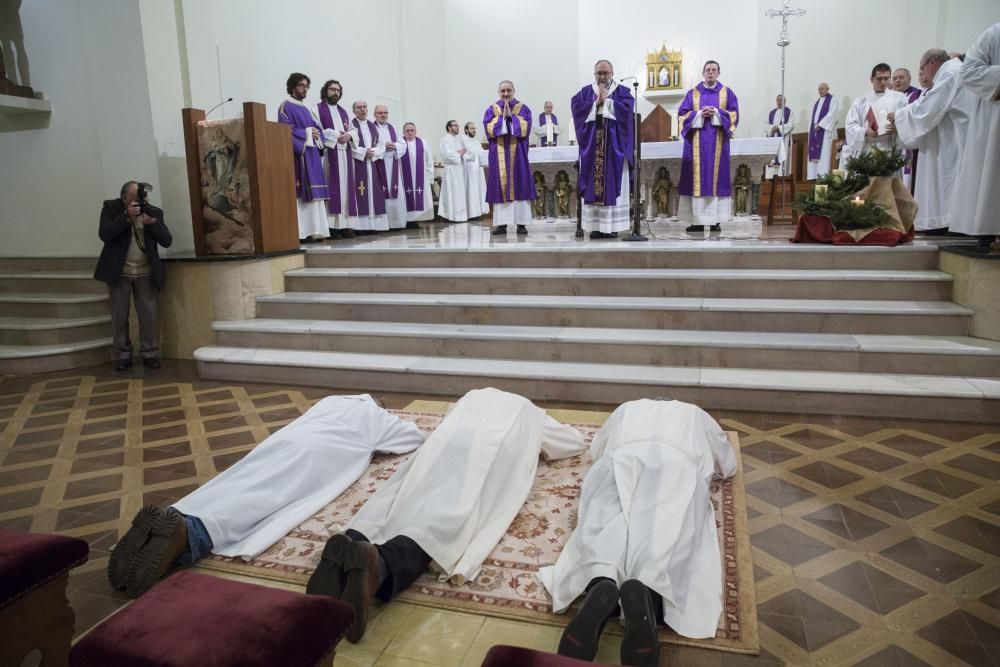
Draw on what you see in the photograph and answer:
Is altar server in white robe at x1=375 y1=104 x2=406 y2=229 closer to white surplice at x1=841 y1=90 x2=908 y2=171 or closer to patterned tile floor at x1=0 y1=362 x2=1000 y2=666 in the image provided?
white surplice at x1=841 y1=90 x2=908 y2=171

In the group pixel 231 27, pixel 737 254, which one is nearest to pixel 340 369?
pixel 737 254

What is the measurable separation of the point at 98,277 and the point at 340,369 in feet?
8.36

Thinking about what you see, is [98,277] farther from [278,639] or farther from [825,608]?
[825,608]

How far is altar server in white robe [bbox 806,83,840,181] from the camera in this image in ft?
42.2

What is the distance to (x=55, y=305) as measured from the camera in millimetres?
7176

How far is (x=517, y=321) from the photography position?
597cm

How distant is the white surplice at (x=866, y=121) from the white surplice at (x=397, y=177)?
6567 mm

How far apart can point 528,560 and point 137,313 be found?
5.15m

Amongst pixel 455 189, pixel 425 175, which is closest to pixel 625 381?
pixel 425 175

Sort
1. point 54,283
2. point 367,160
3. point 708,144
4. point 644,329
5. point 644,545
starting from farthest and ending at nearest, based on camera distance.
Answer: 1. point 367,160
2. point 708,144
3. point 54,283
4. point 644,329
5. point 644,545

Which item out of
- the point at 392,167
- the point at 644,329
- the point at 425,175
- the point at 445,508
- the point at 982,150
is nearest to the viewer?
the point at 445,508

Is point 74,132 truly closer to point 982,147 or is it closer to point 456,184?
point 456,184

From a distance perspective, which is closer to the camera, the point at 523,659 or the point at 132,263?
the point at 523,659

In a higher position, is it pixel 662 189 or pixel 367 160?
pixel 367 160
